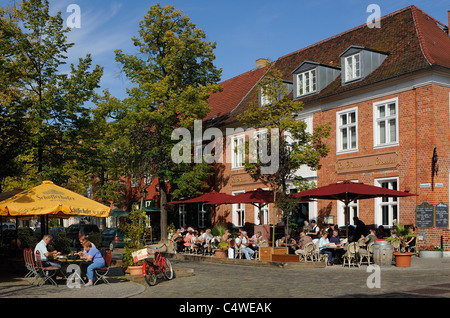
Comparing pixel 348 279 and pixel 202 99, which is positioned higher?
pixel 202 99

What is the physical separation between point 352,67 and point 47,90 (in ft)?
48.5

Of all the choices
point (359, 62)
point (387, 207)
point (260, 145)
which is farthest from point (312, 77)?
point (387, 207)

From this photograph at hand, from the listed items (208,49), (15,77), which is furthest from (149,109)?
(15,77)

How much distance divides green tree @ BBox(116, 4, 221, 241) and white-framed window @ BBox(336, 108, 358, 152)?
8.41 metres

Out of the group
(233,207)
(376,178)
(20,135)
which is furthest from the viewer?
(233,207)

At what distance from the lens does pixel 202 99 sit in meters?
33.2

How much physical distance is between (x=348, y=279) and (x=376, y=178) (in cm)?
1147

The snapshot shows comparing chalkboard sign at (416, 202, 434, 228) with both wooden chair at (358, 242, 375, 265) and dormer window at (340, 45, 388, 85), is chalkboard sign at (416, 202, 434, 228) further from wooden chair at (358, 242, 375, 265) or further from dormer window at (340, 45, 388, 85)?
dormer window at (340, 45, 388, 85)

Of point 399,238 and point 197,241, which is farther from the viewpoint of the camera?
point 197,241

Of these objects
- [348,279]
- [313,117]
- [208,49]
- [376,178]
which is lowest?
[348,279]

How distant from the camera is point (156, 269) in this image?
1491 cm

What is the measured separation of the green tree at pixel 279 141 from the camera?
2395 centimetres
